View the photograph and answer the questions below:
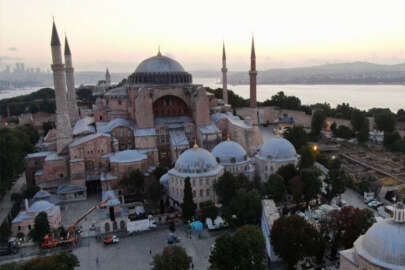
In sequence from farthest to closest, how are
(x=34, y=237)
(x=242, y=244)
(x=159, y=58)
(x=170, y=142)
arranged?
(x=159, y=58)
(x=170, y=142)
(x=34, y=237)
(x=242, y=244)

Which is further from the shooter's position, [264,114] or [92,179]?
[264,114]

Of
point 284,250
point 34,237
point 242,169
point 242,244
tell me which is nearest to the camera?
point 242,244

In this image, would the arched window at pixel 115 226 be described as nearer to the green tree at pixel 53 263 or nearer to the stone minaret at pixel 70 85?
the green tree at pixel 53 263

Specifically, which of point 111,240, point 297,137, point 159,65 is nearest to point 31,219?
point 111,240

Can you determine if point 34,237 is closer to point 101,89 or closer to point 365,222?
point 365,222

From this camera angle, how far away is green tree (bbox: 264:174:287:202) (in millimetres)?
19141

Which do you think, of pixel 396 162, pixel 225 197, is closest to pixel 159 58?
pixel 225 197

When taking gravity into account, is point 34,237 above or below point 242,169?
below

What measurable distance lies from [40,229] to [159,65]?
20113 mm

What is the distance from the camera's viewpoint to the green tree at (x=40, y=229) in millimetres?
16172

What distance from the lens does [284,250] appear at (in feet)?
43.5

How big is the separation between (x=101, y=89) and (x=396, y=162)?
52.4 metres

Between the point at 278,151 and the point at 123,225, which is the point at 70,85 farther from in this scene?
the point at 278,151

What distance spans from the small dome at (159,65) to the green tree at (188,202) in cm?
1637
